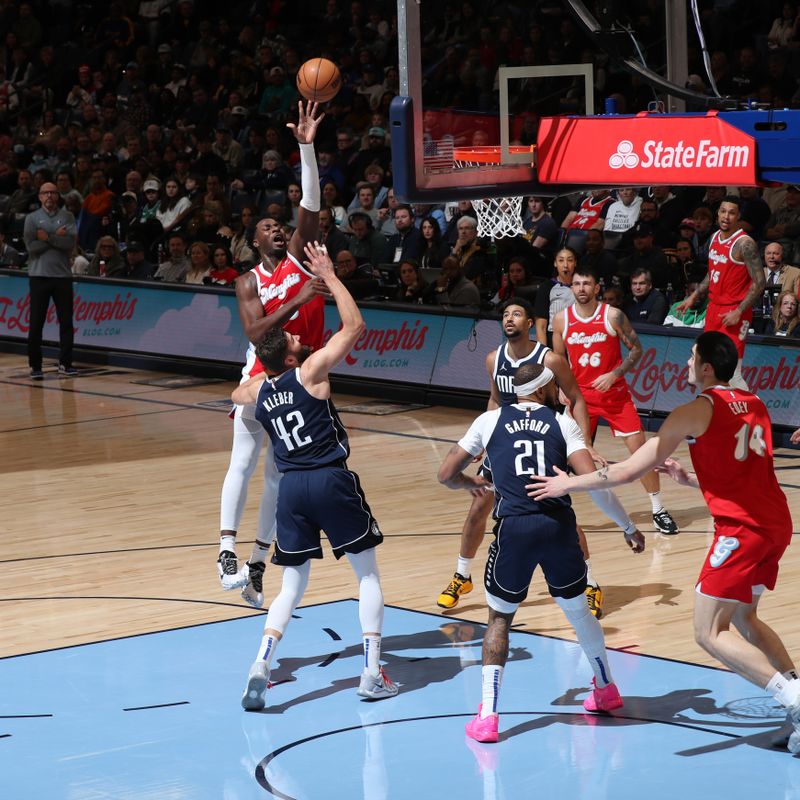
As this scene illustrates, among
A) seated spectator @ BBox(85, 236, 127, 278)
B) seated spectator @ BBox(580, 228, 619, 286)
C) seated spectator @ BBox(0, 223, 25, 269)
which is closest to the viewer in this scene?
A: seated spectator @ BBox(580, 228, 619, 286)

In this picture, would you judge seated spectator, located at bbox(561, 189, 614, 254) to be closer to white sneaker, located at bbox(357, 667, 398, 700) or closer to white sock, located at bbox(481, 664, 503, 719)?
white sneaker, located at bbox(357, 667, 398, 700)

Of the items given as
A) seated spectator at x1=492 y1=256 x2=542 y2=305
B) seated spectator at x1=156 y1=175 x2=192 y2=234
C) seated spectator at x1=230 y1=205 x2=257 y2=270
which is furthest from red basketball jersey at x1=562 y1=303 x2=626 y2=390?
seated spectator at x1=156 y1=175 x2=192 y2=234

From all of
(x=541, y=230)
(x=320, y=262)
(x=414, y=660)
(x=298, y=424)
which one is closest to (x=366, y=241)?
(x=541, y=230)

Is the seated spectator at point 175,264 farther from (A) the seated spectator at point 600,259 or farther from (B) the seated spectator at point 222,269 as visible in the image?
(A) the seated spectator at point 600,259

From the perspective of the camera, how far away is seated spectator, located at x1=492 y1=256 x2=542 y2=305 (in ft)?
51.1

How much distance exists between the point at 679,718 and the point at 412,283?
996 cm

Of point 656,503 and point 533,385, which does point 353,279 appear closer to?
point 656,503

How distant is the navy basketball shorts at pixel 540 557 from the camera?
6820 millimetres

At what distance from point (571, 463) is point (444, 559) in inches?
133

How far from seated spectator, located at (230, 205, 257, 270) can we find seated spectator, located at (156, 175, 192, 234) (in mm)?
1212

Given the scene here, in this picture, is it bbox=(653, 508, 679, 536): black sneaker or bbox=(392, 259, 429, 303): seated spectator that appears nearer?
bbox=(653, 508, 679, 536): black sneaker

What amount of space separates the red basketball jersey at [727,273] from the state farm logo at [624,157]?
502 cm

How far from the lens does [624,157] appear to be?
820 cm

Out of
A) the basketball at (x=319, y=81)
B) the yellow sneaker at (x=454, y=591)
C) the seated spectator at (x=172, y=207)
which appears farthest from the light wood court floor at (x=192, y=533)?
the seated spectator at (x=172, y=207)
